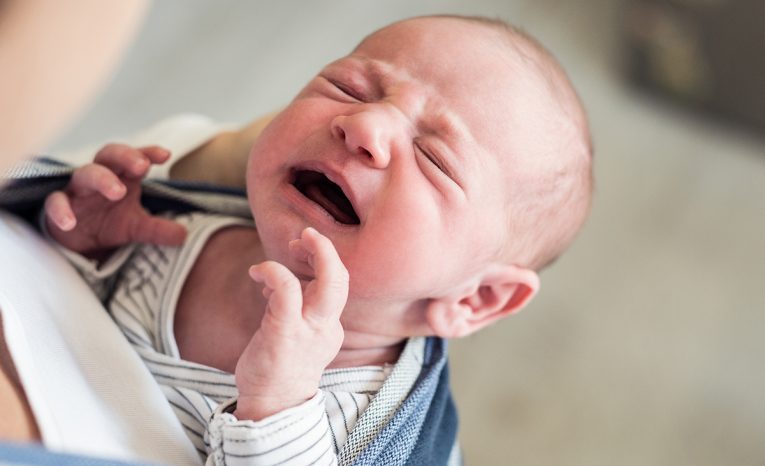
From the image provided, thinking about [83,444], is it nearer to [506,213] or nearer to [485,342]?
[506,213]

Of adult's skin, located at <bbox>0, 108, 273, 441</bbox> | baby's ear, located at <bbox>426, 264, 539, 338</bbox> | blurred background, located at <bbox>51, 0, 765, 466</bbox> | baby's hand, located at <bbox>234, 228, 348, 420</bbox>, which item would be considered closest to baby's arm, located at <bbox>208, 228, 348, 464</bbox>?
baby's hand, located at <bbox>234, 228, 348, 420</bbox>

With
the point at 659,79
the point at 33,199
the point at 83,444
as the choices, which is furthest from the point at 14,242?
the point at 659,79

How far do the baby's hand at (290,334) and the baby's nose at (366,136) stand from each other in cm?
10

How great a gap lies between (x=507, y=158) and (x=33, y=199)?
0.46 meters

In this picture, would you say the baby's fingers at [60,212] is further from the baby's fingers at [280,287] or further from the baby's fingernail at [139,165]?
the baby's fingers at [280,287]

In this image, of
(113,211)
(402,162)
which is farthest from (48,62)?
(113,211)

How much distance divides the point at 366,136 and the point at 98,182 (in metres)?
0.27

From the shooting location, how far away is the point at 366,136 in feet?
2.24

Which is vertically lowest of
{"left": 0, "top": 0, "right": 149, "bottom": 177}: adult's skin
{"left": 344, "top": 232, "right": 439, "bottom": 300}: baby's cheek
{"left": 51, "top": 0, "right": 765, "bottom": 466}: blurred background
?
{"left": 51, "top": 0, "right": 765, "bottom": 466}: blurred background

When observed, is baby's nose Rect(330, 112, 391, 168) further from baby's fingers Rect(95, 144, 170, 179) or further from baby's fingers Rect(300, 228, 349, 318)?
baby's fingers Rect(95, 144, 170, 179)

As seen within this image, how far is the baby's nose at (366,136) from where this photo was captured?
0.68m

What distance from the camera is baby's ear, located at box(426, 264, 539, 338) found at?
0.80 m

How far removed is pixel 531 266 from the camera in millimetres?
842

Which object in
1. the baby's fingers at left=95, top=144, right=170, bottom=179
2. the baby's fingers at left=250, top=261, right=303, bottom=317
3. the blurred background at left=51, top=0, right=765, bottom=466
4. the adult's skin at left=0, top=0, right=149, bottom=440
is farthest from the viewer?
the blurred background at left=51, top=0, right=765, bottom=466
